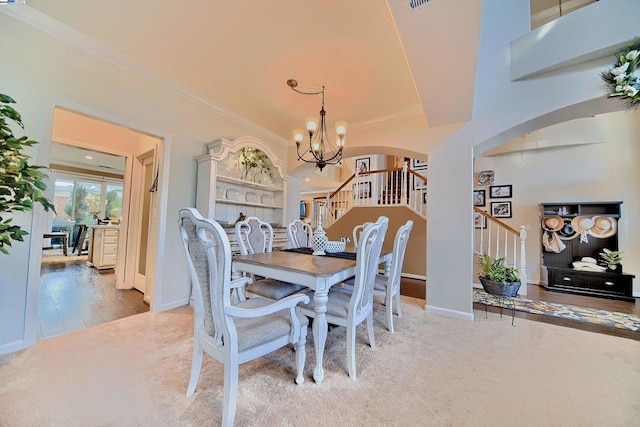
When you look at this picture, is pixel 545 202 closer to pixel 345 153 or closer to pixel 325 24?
pixel 345 153

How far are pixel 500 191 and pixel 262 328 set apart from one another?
592 cm

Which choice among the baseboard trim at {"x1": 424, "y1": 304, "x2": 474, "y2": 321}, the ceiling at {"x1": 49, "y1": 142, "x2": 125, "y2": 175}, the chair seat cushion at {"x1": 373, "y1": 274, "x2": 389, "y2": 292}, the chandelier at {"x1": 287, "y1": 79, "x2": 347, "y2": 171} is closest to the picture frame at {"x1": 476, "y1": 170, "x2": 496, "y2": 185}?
the chandelier at {"x1": 287, "y1": 79, "x2": 347, "y2": 171}

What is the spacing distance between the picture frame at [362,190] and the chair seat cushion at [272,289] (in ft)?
13.2

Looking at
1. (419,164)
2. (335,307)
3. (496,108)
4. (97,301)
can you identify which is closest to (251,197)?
(97,301)

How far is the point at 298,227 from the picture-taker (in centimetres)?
327

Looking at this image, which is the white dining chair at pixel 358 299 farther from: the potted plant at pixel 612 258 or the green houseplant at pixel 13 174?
the potted plant at pixel 612 258

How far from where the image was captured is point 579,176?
4523mm

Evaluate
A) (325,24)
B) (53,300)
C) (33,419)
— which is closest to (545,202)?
(325,24)

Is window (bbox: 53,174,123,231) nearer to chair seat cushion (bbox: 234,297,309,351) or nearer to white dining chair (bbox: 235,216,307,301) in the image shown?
white dining chair (bbox: 235,216,307,301)

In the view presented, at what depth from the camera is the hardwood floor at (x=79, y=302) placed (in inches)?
93.9

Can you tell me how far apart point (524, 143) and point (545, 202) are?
1248mm

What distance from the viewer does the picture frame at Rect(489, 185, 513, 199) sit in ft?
16.9

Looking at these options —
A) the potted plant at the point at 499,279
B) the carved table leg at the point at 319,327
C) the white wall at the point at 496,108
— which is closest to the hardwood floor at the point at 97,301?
the potted plant at the point at 499,279

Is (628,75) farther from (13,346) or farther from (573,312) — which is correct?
(13,346)
